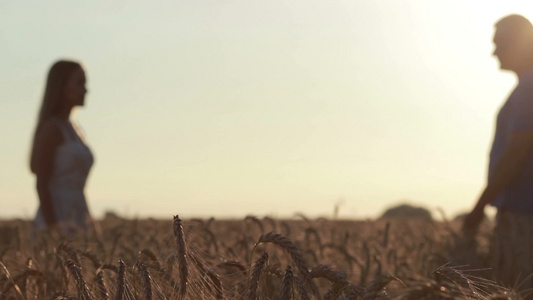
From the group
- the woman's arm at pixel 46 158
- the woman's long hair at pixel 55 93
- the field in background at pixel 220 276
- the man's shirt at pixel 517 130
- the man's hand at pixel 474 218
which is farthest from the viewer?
the woman's long hair at pixel 55 93

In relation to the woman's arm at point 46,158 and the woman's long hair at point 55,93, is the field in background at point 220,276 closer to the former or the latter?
the woman's arm at point 46,158

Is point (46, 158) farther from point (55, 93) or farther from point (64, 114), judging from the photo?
point (55, 93)

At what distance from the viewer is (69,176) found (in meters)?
8.08

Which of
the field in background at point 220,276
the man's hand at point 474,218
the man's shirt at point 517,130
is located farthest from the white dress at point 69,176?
the man's shirt at point 517,130

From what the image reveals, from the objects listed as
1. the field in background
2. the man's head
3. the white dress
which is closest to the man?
the man's head

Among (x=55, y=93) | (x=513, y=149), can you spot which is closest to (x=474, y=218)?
(x=513, y=149)

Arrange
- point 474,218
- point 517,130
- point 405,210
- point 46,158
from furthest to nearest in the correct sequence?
1. point 405,210
2. point 46,158
3. point 474,218
4. point 517,130

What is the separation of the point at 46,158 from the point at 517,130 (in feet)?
13.2

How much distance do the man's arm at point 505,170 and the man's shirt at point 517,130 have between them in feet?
0.21

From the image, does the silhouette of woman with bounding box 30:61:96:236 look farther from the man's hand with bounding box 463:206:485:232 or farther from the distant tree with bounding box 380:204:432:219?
the distant tree with bounding box 380:204:432:219

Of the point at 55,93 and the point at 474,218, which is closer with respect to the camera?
the point at 474,218

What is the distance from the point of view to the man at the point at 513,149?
19.9 feet

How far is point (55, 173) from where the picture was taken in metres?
8.03

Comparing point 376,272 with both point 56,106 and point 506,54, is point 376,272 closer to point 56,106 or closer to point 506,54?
point 506,54
